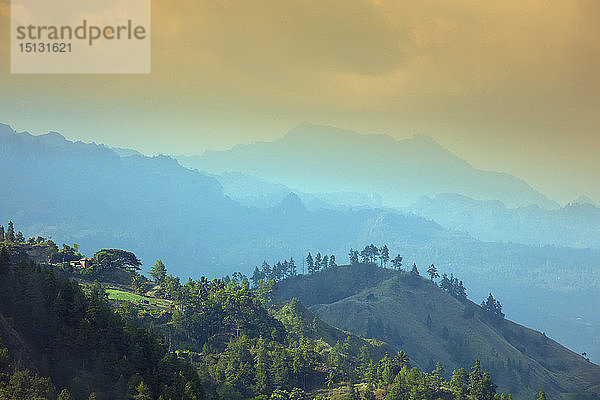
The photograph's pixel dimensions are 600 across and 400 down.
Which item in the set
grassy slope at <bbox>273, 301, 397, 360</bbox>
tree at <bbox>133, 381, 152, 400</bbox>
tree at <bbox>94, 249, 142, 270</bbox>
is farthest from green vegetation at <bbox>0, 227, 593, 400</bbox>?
grassy slope at <bbox>273, 301, 397, 360</bbox>

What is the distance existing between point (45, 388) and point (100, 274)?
71741 mm

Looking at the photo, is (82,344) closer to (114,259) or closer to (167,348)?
(167,348)

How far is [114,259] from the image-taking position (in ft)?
393

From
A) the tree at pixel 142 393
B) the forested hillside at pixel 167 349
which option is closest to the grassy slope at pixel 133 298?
the forested hillside at pixel 167 349

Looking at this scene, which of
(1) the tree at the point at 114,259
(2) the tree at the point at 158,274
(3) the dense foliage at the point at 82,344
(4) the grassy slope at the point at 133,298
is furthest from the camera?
(2) the tree at the point at 158,274

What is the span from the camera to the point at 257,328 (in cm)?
10688

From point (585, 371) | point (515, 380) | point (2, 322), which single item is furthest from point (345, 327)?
point (2, 322)

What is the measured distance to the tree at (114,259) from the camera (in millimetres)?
117375

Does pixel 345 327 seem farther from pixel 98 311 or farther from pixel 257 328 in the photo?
pixel 98 311

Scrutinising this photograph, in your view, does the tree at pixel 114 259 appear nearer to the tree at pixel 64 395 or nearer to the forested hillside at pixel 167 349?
the forested hillside at pixel 167 349

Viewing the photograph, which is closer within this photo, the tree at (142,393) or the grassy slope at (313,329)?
the tree at (142,393)

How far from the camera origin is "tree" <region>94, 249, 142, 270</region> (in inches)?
4621

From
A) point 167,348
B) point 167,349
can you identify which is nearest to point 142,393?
point 167,348

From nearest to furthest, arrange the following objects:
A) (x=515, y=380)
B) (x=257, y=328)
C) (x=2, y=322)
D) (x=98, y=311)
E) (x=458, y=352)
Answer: (x=2, y=322)
(x=98, y=311)
(x=257, y=328)
(x=515, y=380)
(x=458, y=352)
